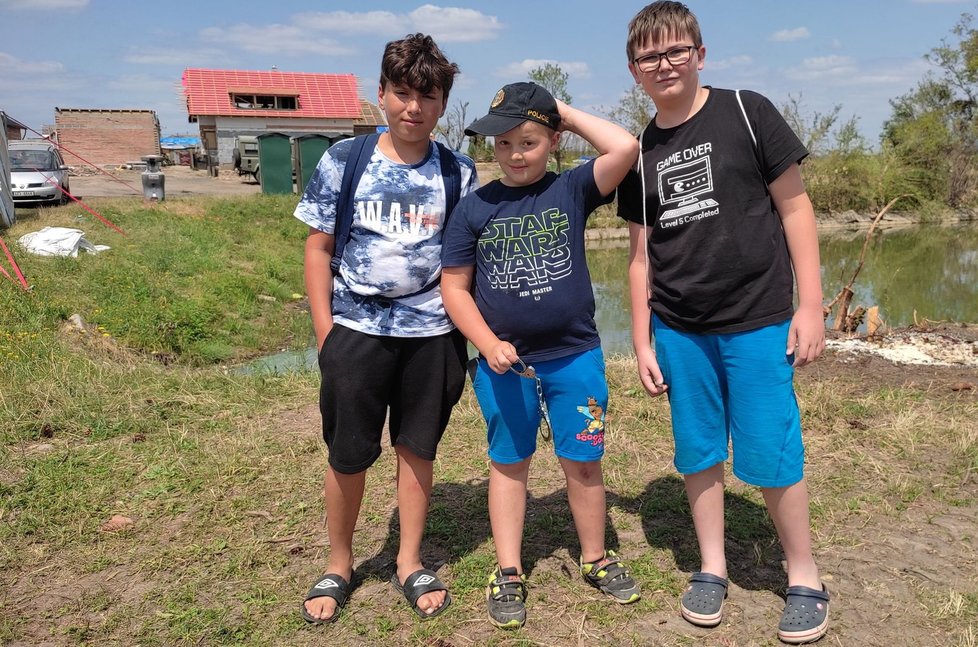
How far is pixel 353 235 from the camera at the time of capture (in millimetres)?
2432

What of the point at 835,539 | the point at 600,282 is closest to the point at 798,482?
the point at 835,539

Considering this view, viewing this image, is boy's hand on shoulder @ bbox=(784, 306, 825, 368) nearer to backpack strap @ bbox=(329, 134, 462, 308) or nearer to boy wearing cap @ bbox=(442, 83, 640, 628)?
boy wearing cap @ bbox=(442, 83, 640, 628)

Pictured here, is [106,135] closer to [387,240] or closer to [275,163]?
[275,163]

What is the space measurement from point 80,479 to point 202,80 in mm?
34736

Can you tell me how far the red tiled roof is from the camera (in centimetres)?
3288

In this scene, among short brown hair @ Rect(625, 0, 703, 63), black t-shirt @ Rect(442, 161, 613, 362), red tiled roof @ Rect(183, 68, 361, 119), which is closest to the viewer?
short brown hair @ Rect(625, 0, 703, 63)

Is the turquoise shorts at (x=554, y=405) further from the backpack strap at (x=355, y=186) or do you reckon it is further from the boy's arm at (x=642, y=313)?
the backpack strap at (x=355, y=186)

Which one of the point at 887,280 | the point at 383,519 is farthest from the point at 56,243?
the point at 887,280

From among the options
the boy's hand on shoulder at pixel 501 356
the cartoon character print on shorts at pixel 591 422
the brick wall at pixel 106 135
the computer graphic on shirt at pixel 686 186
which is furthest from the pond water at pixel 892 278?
the brick wall at pixel 106 135

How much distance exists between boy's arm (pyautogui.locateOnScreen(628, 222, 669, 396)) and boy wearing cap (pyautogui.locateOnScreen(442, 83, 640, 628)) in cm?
17

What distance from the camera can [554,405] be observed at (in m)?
2.45

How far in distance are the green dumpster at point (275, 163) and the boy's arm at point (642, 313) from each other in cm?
1787

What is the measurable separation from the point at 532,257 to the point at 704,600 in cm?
125

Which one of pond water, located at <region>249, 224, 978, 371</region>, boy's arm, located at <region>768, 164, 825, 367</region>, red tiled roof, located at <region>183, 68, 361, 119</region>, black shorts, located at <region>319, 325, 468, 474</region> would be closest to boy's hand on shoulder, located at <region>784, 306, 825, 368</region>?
boy's arm, located at <region>768, 164, 825, 367</region>
